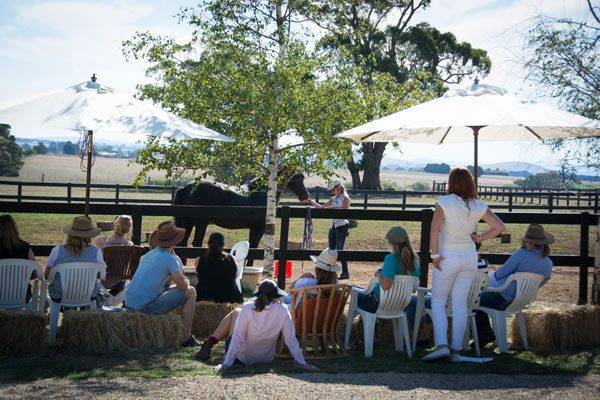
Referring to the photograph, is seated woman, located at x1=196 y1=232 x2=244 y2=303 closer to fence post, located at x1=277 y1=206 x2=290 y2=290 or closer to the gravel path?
fence post, located at x1=277 y1=206 x2=290 y2=290

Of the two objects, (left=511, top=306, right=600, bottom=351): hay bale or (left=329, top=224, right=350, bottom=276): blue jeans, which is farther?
(left=329, top=224, right=350, bottom=276): blue jeans

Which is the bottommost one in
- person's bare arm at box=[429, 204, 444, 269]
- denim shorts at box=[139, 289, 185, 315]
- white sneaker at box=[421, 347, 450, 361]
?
white sneaker at box=[421, 347, 450, 361]

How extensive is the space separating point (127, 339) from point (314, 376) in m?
1.73

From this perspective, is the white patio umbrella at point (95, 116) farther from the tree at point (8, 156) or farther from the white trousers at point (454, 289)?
the tree at point (8, 156)

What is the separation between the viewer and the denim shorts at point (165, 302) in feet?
21.5

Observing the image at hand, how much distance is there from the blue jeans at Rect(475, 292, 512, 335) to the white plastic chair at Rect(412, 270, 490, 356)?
123 millimetres

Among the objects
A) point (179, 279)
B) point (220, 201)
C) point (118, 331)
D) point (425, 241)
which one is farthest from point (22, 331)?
point (220, 201)

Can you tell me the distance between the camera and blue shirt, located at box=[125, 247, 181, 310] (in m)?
6.52

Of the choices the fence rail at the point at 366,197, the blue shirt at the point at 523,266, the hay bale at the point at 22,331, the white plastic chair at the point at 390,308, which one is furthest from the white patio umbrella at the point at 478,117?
the fence rail at the point at 366,197

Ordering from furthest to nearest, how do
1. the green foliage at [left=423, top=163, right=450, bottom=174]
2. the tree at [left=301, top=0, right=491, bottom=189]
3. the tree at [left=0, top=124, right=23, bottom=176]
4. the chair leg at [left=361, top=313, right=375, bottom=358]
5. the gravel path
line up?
the green foliage at [left=423, top=163, right=450, bottom=174], the tree at [left=0, top=124, right=23, bottom=176], the tree at [left=301, top=0, right=491, bottom=189], the chair leg at [left=361, top=313, right=375, bottom=358], the gravel path

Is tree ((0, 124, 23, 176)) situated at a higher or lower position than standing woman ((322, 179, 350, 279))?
higher

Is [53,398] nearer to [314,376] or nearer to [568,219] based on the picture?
[314,376]

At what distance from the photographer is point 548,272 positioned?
22.6 ft

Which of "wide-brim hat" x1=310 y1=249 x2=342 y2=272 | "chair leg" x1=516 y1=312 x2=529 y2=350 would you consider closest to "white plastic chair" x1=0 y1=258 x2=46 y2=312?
"wide-brim hat" x1=310 y1=249 x2=342 y2=272
